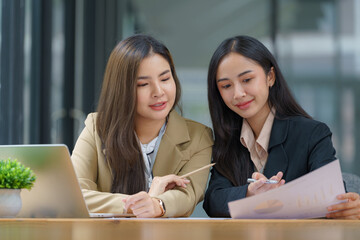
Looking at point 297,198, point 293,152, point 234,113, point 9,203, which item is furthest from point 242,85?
point 9,203

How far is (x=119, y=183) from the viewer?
1870 millimetres

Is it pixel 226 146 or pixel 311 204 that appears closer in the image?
pixel 311 204

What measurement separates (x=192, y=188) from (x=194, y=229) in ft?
2.57

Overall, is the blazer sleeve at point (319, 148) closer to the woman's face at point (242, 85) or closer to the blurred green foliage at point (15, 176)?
the woman's face at point (242, 85)

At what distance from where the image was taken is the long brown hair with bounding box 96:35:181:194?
182 cm

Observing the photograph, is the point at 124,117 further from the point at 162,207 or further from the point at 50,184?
the point at 50,184

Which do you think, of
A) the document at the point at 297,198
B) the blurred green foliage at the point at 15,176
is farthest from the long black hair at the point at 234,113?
the blurred green foliage at the point at 15,176

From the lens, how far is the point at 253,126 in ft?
6.23

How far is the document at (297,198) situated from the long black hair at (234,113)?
619mm

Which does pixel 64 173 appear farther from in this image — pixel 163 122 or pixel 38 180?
pixel 163 122

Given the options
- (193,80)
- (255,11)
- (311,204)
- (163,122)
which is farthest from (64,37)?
(311,204)

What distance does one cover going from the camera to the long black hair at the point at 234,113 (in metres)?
1.85

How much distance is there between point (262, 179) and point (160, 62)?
1.85 ft

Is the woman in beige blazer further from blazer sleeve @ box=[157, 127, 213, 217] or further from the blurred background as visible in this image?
the blurred background
